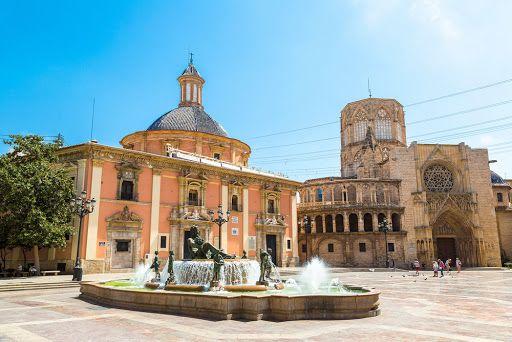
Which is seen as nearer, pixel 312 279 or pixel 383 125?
pixel 312 279

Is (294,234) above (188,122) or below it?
below

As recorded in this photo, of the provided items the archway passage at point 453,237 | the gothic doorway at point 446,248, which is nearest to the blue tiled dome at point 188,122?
the archway passage at point 453,237

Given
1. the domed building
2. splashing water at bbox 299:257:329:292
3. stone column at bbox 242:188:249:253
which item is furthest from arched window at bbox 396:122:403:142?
splashing water at bbox 299:257:329:292

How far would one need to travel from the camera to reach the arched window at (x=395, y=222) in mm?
42500

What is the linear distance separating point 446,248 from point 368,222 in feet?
30.3

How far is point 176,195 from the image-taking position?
28.3m

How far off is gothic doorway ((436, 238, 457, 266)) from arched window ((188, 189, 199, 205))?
28.7m

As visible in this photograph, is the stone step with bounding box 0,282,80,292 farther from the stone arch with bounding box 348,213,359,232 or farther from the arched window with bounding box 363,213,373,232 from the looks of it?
the arched window with bounding box 363,213,373,232

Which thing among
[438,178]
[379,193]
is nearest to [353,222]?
[379,193]

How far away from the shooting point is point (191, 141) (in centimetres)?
3297

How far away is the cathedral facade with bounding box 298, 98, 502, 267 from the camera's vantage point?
4069 centimetres

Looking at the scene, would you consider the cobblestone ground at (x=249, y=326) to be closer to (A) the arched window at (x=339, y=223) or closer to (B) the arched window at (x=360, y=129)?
(A) the arched window at (x=339, y=223)

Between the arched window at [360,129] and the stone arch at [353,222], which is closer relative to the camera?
the stone arch at [353,222]

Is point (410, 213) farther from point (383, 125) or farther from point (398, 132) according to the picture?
point (383, 125)
